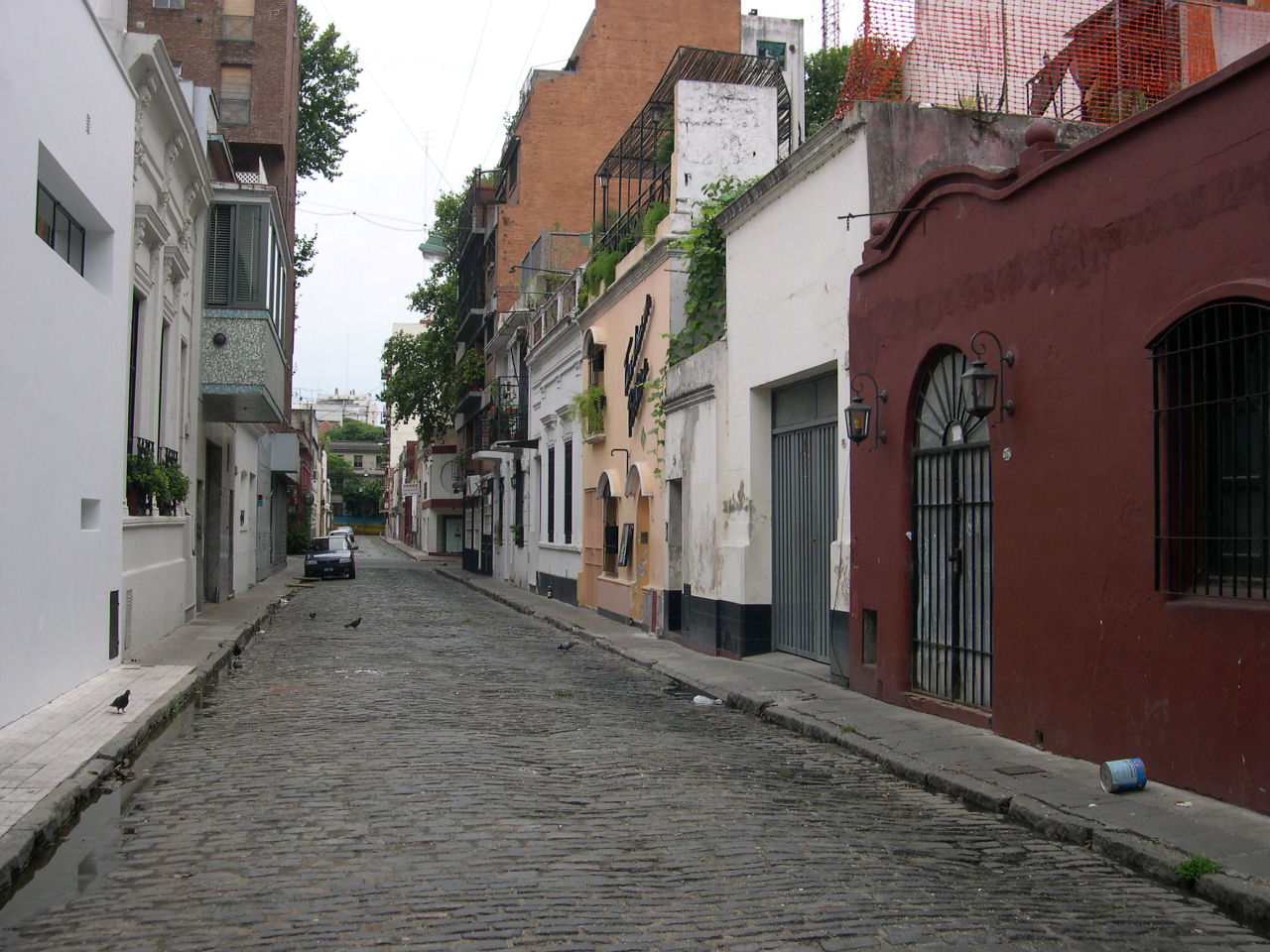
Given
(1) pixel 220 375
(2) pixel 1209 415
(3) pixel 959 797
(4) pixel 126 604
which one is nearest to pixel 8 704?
(4) pixel 126 604

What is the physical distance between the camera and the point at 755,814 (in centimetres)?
650

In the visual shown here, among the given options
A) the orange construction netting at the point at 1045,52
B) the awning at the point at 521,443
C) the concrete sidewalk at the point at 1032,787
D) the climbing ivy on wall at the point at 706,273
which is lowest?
the concrete sidewalk at the point at 1032,787

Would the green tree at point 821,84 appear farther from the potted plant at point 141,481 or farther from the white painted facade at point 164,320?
the potted plant at point 141,481

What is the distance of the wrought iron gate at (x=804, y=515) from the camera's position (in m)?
12.4

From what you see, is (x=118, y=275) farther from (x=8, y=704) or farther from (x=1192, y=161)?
(x=1192, y=161)

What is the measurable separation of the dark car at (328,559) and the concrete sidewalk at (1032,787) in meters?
25.1

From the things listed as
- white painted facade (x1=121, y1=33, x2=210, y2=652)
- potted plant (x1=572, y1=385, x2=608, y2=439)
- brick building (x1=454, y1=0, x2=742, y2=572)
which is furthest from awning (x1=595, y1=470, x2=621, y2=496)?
brick building (x1=454, y1=0, x2=742, y2=572)

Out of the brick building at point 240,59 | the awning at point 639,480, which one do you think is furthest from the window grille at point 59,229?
the brick building at point 240,59

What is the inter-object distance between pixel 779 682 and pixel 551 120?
1065 inches

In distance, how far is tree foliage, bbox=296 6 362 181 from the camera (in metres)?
36.9

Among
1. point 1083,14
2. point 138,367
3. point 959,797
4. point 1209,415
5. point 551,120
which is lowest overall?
point 959,797

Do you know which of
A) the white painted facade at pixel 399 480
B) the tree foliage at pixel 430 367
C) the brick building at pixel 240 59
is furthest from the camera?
the white painted facade at pixel 399 480

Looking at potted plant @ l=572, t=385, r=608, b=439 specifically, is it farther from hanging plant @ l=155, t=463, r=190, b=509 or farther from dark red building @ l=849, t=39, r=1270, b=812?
dark red building @ l=849, t=39, r=1270, b=812

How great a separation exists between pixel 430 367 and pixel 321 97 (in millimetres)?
13377
